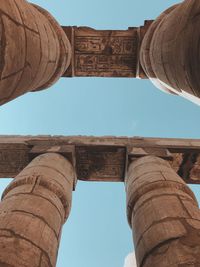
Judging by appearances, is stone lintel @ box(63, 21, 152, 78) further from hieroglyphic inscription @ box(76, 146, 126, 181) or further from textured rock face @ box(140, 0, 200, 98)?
textured rock face @ box(140, 0, 200, 98)

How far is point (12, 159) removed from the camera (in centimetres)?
780

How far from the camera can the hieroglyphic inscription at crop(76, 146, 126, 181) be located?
7.59 m

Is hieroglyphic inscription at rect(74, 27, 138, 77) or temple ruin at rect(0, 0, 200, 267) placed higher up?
hieroglyphic inscription at rect(74, 27, 138, 77)

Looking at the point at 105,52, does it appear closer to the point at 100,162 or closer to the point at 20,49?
the point at 100,162

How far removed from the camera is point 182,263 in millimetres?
2961

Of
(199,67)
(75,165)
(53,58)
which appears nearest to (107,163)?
(75,165)

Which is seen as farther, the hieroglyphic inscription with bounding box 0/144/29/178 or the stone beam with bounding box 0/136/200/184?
the hieroglyphic inscription with bounding box 0/144/29/178

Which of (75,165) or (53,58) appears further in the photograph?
(75,165)

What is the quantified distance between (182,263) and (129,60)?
21.5 feet

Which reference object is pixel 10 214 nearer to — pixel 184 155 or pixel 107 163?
pixel 107 163

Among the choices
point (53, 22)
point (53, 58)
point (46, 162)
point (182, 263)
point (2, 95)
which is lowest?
point (182, 263)

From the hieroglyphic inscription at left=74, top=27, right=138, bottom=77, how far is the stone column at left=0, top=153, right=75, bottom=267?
3.75 meters

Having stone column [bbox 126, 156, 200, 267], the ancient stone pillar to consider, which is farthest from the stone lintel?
stone column [bbox 126, 156, 200, 267]

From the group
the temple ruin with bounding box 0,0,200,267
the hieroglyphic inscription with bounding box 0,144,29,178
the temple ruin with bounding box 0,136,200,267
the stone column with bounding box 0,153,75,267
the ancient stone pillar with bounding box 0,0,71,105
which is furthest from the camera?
the hieroglyphic inscription with bounding box 0,144,29,178
